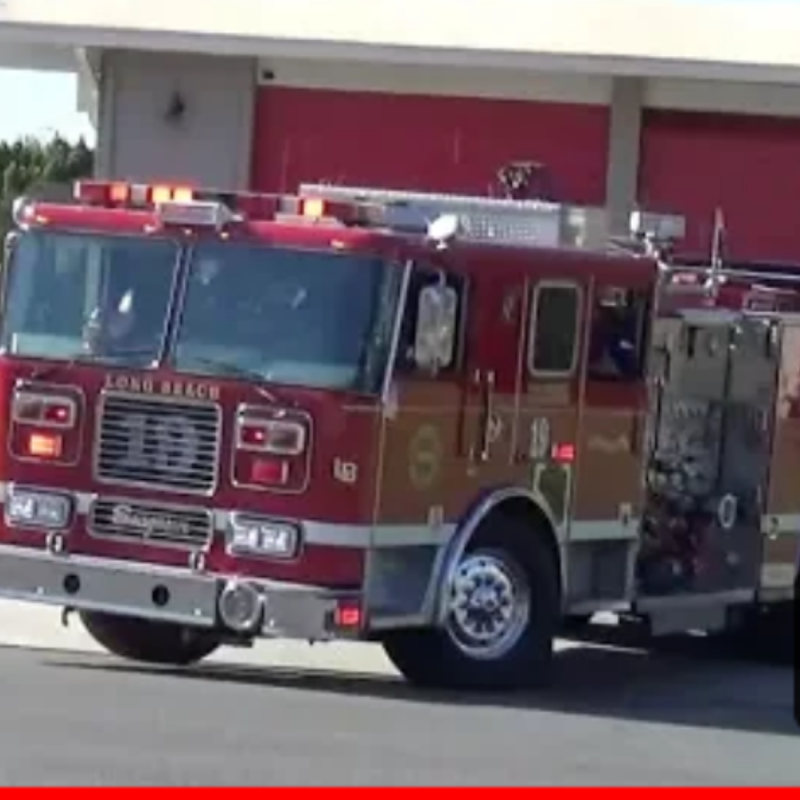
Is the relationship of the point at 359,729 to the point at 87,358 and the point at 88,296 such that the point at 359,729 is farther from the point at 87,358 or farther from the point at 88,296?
the point at 88,296

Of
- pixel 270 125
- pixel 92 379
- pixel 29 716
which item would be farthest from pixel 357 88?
pixel 29 716

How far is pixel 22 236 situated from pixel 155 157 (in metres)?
11.3

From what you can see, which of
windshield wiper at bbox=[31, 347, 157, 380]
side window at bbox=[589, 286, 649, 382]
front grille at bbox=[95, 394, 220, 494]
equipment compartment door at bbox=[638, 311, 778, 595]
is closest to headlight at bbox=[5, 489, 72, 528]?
front grille at bbox=[95, 394, 220, 494]

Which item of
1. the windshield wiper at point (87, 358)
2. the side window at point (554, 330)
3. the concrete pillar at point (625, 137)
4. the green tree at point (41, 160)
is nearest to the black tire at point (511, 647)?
the side window at point (554, 330)

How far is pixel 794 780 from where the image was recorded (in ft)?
40.7

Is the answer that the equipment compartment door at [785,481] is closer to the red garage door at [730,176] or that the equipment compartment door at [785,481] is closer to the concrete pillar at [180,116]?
the red garage door at [730,176]

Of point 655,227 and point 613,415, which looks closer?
point 613,415

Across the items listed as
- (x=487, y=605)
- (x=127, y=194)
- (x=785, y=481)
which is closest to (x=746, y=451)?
(x=785, y=481)

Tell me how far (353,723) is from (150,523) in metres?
1.88

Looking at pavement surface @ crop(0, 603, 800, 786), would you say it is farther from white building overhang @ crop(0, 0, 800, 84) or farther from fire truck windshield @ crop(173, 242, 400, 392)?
white building overhang @ crop(0, 0, 800, 84)

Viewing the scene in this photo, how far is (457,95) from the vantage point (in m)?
25.8

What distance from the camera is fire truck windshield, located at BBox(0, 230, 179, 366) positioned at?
48.1 ft

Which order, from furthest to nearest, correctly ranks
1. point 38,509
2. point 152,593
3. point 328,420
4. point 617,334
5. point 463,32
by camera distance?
point 463,32, point 617,334, point 38,509, point 152,593, point 328,420

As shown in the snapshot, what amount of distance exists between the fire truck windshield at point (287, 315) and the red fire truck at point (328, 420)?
0.04ft
